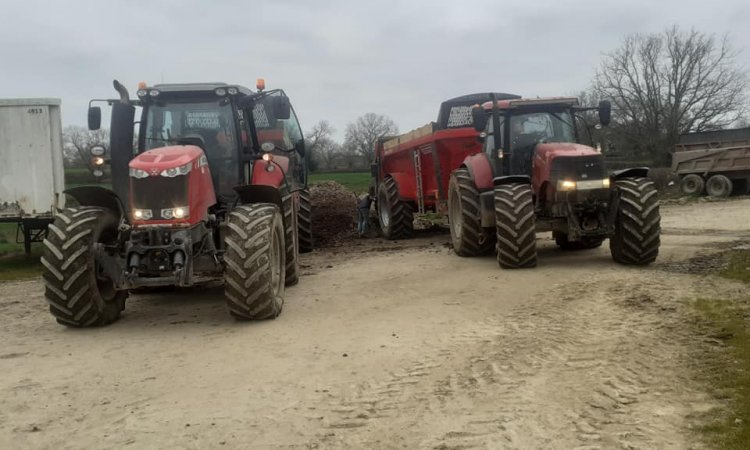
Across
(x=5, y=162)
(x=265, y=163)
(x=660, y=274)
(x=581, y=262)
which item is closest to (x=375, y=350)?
(x=265, y=163)

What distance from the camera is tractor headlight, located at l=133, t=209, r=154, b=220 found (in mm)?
5945

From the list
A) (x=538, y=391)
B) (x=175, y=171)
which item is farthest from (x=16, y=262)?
(x=538, y=391)

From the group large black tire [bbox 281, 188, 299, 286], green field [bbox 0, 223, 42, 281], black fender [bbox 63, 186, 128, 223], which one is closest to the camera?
black fender [bbox 63, 186, 128, 223]

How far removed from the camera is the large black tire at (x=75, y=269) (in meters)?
5.85

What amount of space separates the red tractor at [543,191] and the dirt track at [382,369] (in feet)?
1.73

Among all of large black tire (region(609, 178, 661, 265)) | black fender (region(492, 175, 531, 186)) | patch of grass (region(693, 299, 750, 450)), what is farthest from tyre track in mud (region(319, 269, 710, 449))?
black fender (region(492, 175, 531, 186))

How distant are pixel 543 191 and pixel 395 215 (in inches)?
206

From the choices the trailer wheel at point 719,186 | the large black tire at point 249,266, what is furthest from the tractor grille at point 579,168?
the trailer wheel at point 719,186

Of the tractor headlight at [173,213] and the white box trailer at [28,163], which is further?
the white box trailer at [28,163]

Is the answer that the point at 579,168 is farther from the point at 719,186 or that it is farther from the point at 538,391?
the point at 719,186

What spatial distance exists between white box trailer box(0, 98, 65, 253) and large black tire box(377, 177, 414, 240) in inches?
251

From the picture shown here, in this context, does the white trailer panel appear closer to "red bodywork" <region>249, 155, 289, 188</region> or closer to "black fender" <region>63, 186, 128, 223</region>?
"black fender" <region>63, 186, 128, 223</region>

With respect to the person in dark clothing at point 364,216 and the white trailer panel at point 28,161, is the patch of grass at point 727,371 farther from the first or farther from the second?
the white trailer panel at point 28,161

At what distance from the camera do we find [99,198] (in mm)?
6684
